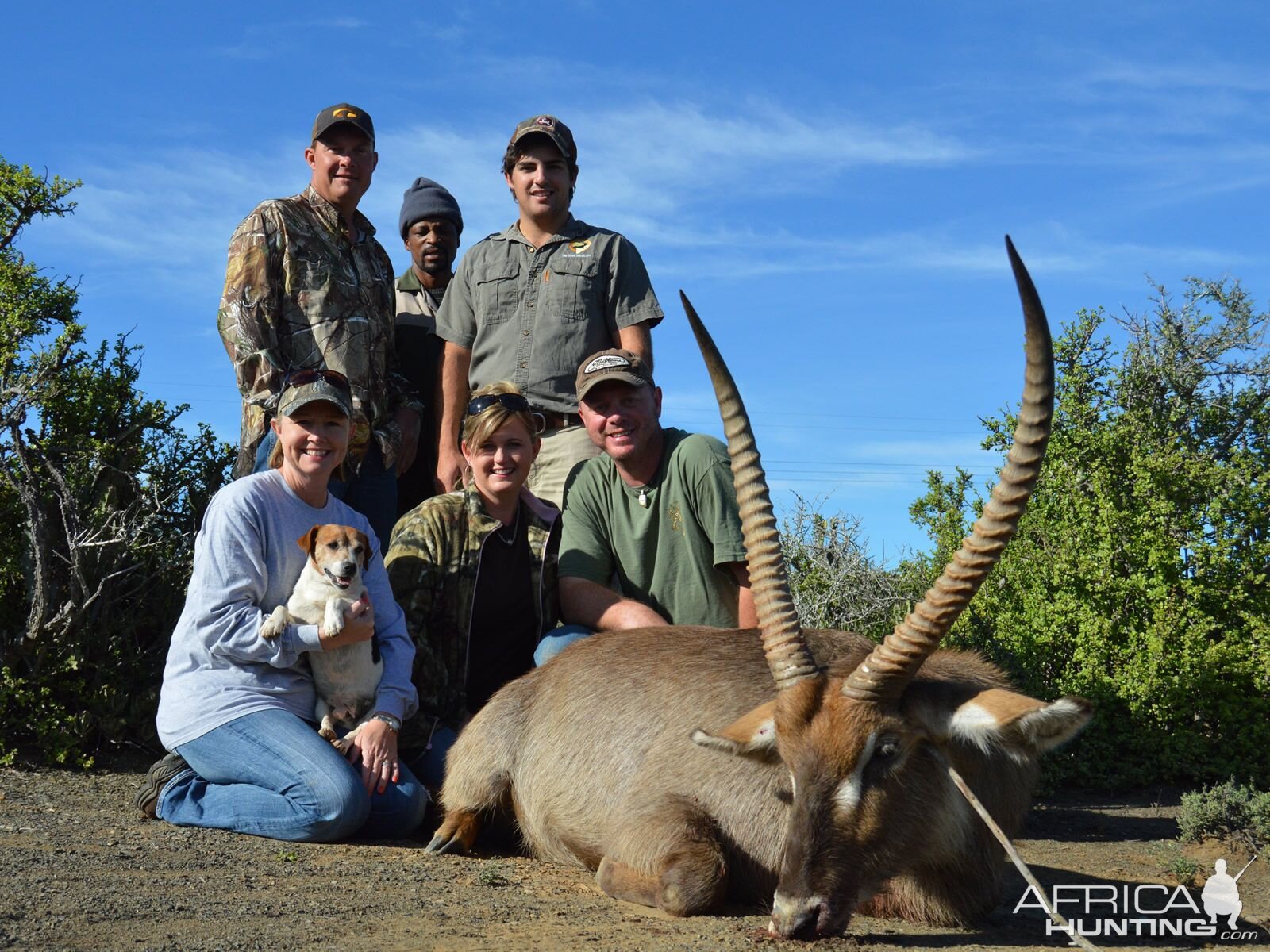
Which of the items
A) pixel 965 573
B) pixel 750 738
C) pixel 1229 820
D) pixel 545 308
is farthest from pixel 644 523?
pixel 1229 820

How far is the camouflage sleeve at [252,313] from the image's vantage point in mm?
7152

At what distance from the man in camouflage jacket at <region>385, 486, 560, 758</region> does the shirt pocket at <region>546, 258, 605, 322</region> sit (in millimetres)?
1450

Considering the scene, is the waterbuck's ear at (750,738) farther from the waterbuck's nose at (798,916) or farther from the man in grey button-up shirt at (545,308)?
the man in grey button-up shirt at (545,308)

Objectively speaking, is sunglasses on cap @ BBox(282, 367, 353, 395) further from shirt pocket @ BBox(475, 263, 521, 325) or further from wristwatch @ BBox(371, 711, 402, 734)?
shirt pocket @ BBox(475, 263, 521, 325)

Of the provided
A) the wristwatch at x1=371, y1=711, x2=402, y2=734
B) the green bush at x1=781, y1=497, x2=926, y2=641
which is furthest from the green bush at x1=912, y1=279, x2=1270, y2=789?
the wristwatch at x1=371, y1=711, x2=402, y2=734

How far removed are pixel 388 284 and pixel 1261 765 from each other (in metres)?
6.58

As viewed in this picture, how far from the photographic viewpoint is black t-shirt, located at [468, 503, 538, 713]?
22.9ft

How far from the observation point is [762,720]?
15.2ft

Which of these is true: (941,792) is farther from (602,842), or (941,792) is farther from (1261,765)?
(1261,765)

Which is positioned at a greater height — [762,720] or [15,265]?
[15,265]

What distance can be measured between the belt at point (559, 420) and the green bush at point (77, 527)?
2.94 m

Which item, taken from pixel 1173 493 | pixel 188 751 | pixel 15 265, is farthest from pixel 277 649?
pixel 1173 493

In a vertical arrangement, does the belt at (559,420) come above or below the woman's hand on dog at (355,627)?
above

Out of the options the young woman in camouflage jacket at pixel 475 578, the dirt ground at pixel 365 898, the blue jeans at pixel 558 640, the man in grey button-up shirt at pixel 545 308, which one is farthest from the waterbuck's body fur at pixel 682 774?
the man in grey button-up shirt at pixel 545 308
